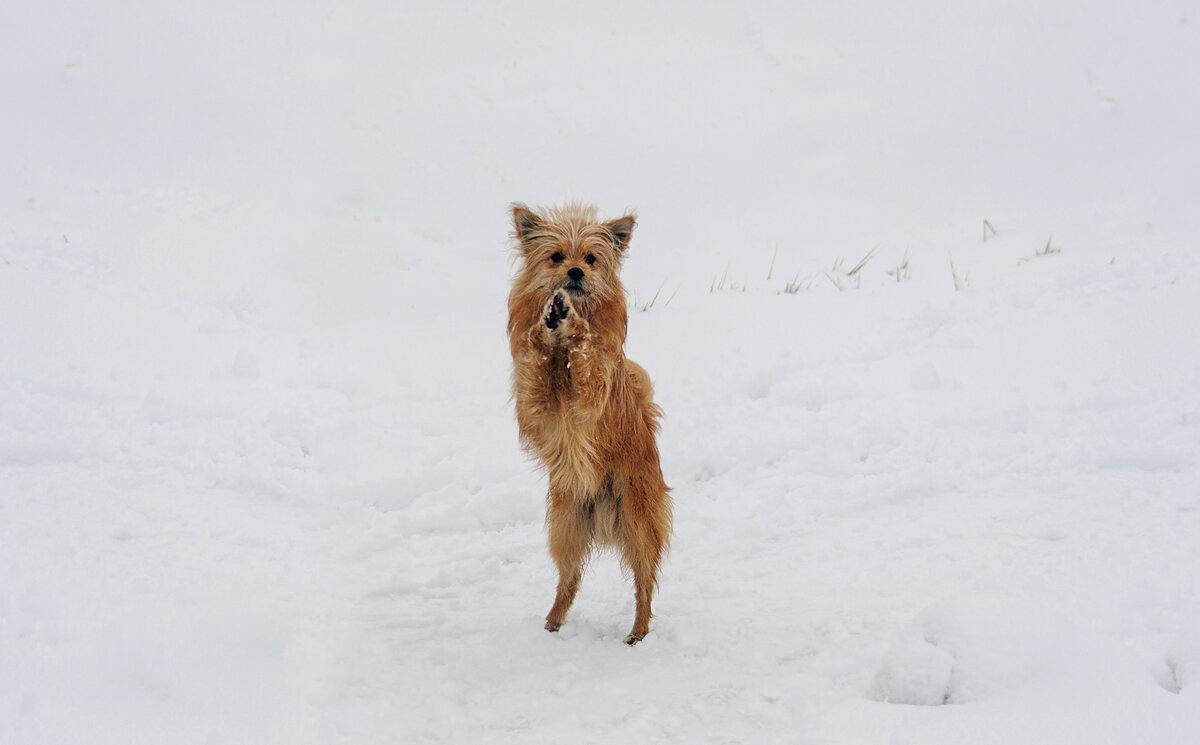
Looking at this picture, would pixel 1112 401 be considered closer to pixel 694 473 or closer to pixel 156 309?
pixel 694 473

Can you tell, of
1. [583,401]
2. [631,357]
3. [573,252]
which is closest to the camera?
[583,401]

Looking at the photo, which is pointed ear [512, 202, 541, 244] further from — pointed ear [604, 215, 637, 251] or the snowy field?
the snowy field

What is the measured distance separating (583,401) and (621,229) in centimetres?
103

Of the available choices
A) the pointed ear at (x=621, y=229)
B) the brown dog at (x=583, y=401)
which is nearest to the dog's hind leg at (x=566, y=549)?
the brown dog at (x=583, y=401)

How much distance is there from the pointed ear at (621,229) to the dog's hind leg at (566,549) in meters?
1.47

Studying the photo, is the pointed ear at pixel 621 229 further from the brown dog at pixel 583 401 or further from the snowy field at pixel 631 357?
the snowy field at pixel 631 357

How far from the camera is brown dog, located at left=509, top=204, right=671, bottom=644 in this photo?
4.32 m

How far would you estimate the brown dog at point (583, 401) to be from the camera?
4.32 meters

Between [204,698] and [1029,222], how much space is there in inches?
444

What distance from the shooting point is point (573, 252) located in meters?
4.44

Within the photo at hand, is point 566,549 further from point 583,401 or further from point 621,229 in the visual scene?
point 621,229

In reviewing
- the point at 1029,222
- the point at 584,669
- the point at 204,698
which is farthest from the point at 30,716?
the point at 1029,222

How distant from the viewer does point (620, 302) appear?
4562mm

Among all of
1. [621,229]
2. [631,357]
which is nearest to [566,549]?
[621,229]
